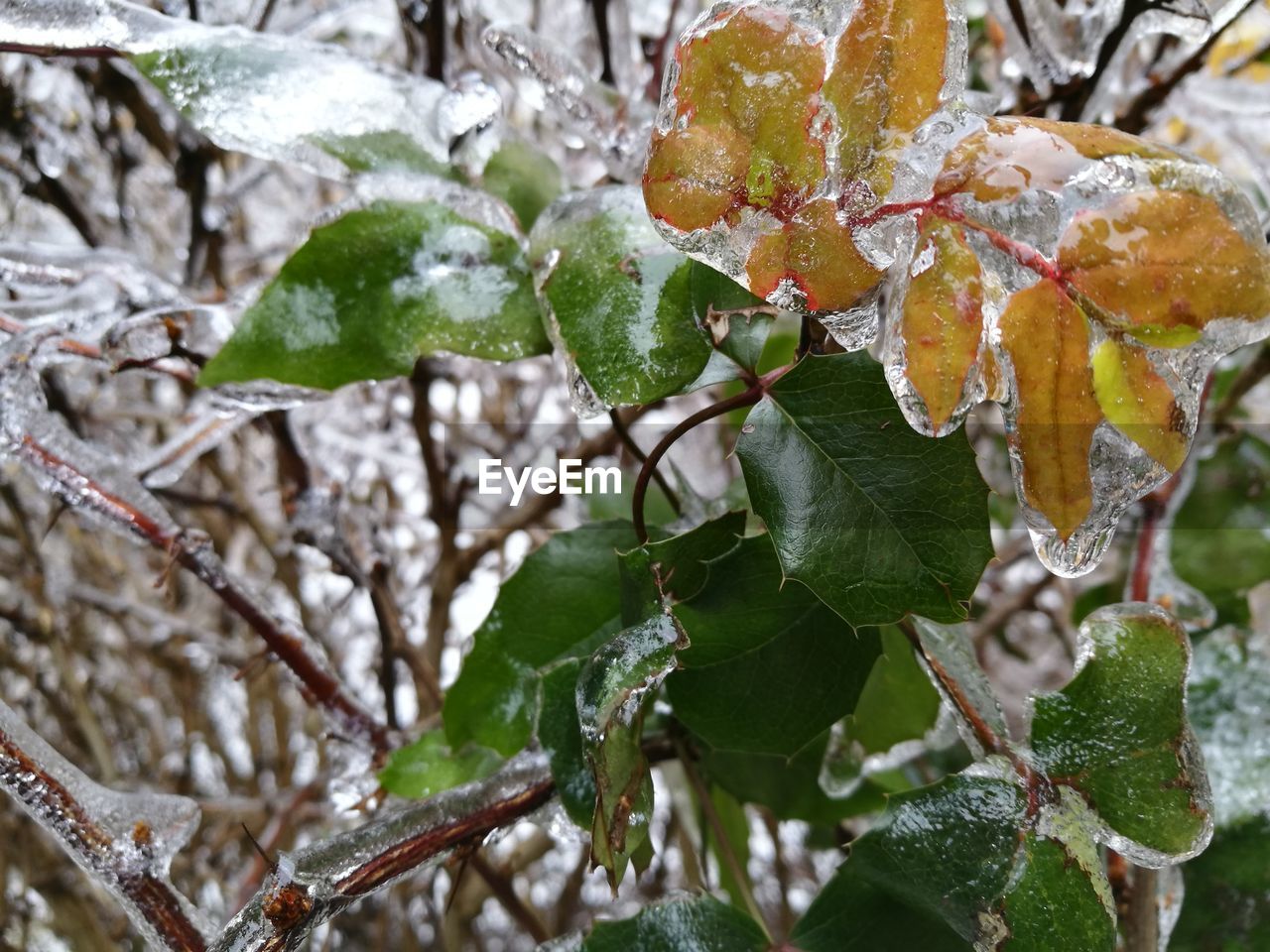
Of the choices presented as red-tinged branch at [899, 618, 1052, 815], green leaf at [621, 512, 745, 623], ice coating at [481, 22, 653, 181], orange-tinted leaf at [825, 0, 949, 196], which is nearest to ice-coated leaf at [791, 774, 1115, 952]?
red-tinged branch at [899, 618, 1052, 815]

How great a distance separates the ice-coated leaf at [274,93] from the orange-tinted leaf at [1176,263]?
0.96ft

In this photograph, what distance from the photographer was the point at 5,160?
0.82m

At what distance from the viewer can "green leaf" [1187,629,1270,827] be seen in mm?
461

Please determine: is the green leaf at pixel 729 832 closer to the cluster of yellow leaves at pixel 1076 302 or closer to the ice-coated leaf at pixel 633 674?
the ice-coated leaf at pixel 633 674

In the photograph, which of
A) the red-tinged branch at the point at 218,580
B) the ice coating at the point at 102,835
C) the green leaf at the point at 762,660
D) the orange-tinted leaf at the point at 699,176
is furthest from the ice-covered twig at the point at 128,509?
the orange-tinted leaf at the point at 699,176

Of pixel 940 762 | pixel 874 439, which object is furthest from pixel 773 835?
pixel 874 439

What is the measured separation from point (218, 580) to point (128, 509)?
0.06 meters

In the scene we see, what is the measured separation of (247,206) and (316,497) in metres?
1.05

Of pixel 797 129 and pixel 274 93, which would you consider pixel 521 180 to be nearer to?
pixel 274 93

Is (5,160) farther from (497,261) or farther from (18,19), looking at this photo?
(497,261)

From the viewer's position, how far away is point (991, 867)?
320 millimetres

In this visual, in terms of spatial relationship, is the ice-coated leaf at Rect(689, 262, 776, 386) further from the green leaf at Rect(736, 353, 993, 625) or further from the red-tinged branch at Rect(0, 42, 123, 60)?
the red-tinged branch at Rect(0, 42, 123, 60)

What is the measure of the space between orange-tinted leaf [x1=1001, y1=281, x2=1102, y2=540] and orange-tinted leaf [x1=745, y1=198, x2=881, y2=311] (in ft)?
0.14

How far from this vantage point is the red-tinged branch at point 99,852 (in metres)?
0.35
